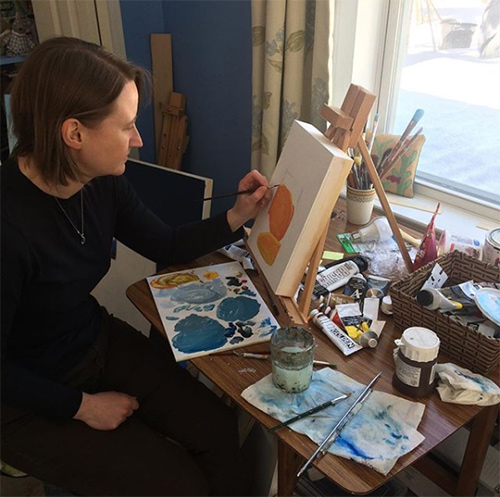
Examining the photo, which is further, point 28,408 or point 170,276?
point 170,276

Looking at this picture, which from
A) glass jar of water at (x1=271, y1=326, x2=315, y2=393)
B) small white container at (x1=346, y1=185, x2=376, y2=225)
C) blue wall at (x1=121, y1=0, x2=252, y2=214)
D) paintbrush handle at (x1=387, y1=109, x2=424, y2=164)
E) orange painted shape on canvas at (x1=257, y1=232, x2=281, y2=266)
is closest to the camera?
glass jar of water at (x1=271, y1=326, x2=315, y2=393)

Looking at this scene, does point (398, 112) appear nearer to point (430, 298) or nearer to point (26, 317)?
point (430, 298)

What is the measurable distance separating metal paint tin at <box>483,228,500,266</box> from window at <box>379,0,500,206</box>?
1.39ft

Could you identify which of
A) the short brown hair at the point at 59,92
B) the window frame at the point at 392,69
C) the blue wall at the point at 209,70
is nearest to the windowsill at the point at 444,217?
the window frame at the point at 392,69

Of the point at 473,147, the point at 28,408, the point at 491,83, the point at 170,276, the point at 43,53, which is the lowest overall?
the point at 28,408

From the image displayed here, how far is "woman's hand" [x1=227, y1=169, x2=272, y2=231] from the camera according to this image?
1.21 metres

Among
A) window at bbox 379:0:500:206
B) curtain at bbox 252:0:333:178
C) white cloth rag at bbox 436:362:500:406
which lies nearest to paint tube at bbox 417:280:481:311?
white cloth rag at bbox 436:362:500:406

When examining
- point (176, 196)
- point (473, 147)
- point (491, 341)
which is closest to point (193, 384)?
point (491, 341)

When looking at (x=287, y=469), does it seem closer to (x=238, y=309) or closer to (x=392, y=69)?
(x=238, y=309)

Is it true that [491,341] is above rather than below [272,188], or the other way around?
below

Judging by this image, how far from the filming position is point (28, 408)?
1051 mm

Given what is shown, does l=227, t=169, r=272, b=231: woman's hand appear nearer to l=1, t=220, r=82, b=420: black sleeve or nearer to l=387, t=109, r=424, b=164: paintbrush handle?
l=387, t=109, r=424, b=164: paintbrush handle

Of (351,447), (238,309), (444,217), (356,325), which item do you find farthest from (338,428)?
(444,217)

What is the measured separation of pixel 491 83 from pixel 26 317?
133 centimetres
